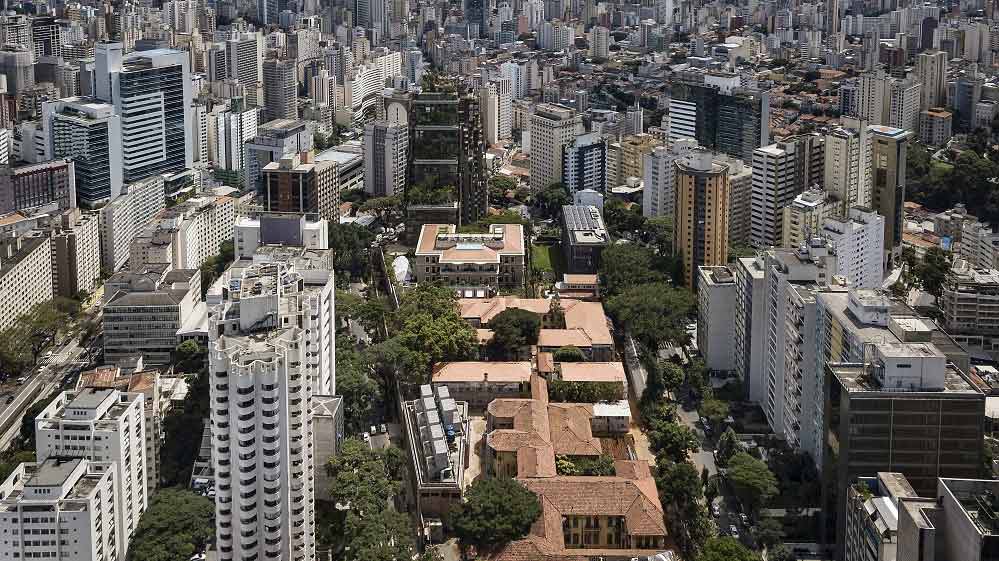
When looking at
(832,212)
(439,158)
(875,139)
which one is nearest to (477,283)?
(439,158)

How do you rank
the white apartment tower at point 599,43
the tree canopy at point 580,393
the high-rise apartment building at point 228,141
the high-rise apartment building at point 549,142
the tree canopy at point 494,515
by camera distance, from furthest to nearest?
the white apartment tower at point 599,43 < the high-rise apartment building at point 228,141 < the high-rise apartment building at point 549,142 < the tree canopy at point 580,393 < the tree canopy at point 494,515

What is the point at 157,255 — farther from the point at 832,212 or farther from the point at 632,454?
the point at 832,212

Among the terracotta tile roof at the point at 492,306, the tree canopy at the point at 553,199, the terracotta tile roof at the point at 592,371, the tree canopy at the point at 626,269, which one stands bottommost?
the terracotta tile roof at the point at 592,371

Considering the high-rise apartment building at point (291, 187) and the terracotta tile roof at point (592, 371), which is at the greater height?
the high-rise apartment building at point (291, 187)

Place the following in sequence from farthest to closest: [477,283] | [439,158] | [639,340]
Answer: [439,158], [477,283], [639,340]

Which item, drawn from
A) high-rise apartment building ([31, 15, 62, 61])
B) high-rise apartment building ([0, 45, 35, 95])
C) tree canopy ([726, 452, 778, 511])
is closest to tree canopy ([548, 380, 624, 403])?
tree canopy ([726, 452, 778, 511])

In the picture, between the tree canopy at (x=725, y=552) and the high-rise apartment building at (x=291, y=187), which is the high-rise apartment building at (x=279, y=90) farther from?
the tree canopy at (x=725, y=552)

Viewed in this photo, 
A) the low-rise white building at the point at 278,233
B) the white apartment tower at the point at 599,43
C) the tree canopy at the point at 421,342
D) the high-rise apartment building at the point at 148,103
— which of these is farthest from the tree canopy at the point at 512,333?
the white apartment tower at the point at 599,43
